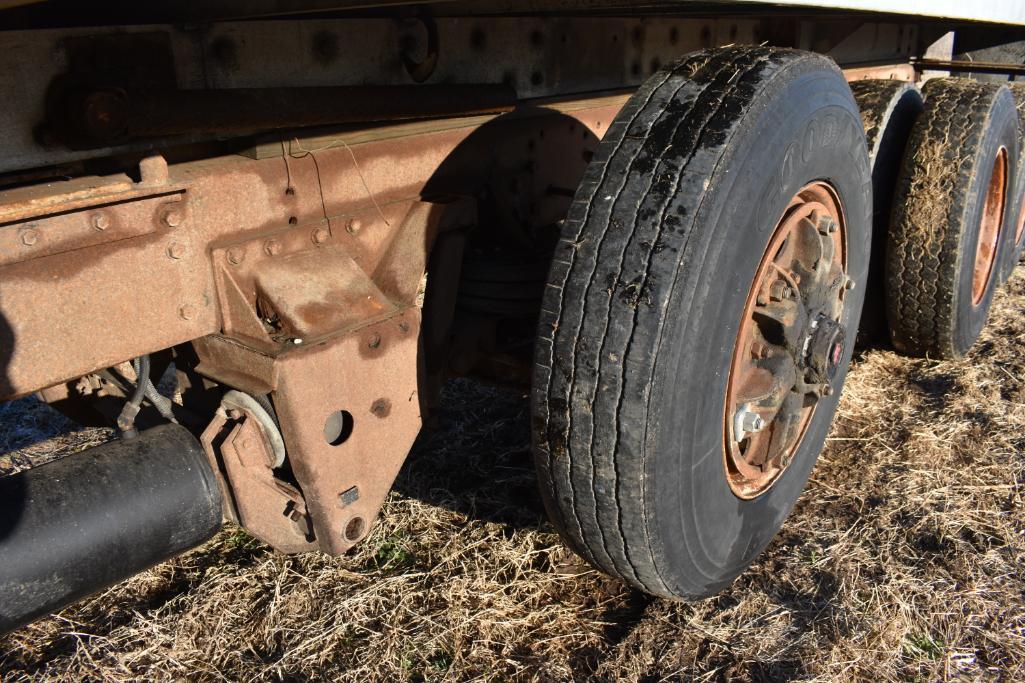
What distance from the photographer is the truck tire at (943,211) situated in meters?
3.31

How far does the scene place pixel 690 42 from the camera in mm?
2857

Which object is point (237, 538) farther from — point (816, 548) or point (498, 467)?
point (816, 548)

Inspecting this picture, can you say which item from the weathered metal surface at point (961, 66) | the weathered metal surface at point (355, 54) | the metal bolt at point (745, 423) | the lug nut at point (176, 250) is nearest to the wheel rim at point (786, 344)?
the metal bolt at point (745, 423)

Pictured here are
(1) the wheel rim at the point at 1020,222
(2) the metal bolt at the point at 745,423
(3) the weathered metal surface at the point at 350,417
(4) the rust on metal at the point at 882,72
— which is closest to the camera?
(3) the weathered metal surface at the point at 350,417

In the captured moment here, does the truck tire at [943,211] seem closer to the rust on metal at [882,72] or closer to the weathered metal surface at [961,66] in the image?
the rust on metal at [882,72]

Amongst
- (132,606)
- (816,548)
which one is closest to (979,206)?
(816,548)

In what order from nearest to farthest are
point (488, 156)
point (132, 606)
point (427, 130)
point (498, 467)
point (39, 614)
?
point (39, 614), point (427, 130), point (488, 156), point (132, 606), point (498, 467)

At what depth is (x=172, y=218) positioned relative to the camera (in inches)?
63.9

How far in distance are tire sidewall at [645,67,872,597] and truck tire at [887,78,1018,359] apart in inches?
51.7

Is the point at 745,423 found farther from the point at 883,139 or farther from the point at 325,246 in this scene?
the point at 883,139

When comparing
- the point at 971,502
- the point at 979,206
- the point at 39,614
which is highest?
the point at 979,206

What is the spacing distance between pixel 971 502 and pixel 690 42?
1777 millimetres

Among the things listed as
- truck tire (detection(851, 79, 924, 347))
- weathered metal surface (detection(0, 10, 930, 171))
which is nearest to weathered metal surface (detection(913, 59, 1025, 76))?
truck tire (detection(851, 79, 924, 347))

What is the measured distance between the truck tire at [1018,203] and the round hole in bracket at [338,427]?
11.2 ft
